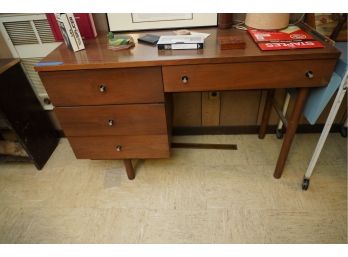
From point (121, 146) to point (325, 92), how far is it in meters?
0.96

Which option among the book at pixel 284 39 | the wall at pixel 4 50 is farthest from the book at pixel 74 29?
the book at pixel 284 39

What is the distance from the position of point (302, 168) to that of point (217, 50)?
3.10 ft

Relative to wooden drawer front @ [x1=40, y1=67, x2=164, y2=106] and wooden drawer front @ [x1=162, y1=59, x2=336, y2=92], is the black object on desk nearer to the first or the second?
wooden drawer front @ [x1=40, y1=67, x2=164, y2=106]

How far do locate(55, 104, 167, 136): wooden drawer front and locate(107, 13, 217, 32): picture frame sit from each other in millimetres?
507

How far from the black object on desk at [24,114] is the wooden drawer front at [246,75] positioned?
96cm

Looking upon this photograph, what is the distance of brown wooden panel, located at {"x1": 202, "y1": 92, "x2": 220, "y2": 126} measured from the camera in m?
1.50

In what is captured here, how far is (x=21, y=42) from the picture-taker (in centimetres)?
133

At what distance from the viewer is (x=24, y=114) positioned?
4.62 ft

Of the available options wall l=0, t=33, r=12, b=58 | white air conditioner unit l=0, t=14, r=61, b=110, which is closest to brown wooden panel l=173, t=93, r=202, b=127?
white air conditioner unit l=0, t=14, r=61, b=110

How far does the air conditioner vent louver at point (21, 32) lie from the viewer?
127 cm

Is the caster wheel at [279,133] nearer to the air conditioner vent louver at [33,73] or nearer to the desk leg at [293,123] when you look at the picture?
the desk leg at [293,123]

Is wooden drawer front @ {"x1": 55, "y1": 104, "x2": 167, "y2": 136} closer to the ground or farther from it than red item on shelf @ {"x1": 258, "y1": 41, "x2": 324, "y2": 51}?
closer to the ground
